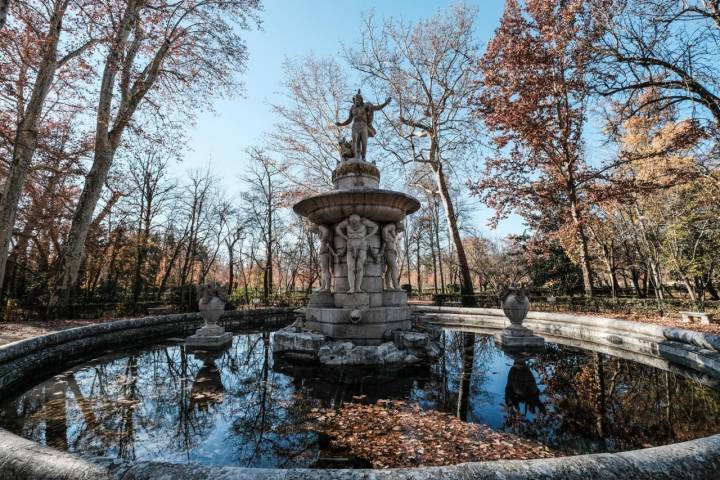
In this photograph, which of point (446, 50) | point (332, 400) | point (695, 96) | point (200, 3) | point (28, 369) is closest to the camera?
point (332, 400)

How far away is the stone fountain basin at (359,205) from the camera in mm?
7147

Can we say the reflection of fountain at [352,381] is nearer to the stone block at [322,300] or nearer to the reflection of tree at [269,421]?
the reflection of tree at [269,421]

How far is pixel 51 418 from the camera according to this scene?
3537 millimetres

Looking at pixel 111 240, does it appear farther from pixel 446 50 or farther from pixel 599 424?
pixel 599 424

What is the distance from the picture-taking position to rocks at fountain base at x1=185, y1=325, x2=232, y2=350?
→ 7168 millimetres

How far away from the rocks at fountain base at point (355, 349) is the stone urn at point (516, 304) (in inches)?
78.4

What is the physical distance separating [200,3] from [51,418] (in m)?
16.0

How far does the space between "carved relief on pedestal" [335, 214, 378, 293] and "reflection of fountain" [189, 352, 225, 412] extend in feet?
10.2

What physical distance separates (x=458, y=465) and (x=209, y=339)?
6.69 metres

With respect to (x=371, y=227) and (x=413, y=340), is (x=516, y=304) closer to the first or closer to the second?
(x=413, y=340)

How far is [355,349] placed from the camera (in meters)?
6.20

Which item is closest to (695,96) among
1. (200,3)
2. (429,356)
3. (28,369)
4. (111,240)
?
(429,356)

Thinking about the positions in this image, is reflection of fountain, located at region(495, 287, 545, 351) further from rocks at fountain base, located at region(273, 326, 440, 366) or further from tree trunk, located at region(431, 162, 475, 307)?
tree trunk, located at region(431, 162, 475, 307)

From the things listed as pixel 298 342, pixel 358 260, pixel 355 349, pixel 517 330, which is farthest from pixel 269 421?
pixel 517 330
